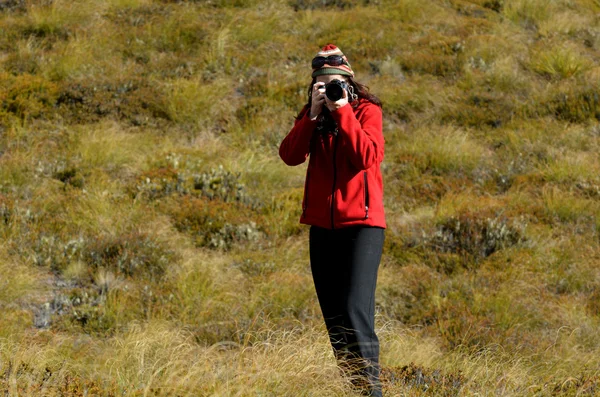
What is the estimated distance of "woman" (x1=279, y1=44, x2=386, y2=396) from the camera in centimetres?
371

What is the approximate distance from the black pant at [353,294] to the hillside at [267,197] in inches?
6.6

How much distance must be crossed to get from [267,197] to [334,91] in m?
4.72

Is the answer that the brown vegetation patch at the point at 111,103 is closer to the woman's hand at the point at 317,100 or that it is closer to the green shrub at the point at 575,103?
the green shrub at the point at 575,103

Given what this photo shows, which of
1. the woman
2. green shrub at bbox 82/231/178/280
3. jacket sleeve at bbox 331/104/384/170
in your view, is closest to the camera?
jacket sleeve at bbox 331/104/384/170

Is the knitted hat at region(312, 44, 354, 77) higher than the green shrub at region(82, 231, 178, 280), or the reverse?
the knitted hat at region(312, 44, 354, 77)

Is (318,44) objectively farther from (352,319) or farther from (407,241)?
(352,319)

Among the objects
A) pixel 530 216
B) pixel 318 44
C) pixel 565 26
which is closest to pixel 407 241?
pixel 530 216

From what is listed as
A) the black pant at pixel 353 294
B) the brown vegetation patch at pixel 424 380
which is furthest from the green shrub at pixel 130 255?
the black pant at pixel 353 294

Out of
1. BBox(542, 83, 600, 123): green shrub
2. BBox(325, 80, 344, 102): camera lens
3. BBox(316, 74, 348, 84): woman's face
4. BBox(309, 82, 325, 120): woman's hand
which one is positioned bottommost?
BBox(542, 83, 600, 123): green shrub

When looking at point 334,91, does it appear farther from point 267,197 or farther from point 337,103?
point 267,197

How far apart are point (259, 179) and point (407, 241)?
2061 mm

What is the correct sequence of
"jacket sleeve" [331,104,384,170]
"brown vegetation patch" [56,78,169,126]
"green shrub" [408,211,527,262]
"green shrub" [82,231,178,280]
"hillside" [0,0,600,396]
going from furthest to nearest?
"brown vegetation patch" [56,78,169,126], "green shrub" [408,211,527,262], "green shrub" [82,231,178,280], "hillside" [0,0,600,396], "jacket sleeve" [331,104,384,170]

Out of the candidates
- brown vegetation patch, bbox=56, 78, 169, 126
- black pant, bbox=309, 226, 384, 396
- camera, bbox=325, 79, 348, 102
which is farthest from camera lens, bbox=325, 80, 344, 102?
brown vegetation patch, bbox=56, 78, 169, 126

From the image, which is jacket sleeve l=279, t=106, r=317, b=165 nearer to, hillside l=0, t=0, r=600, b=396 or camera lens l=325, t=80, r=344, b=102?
camera lens l=325, t=80, r=344, b=102
